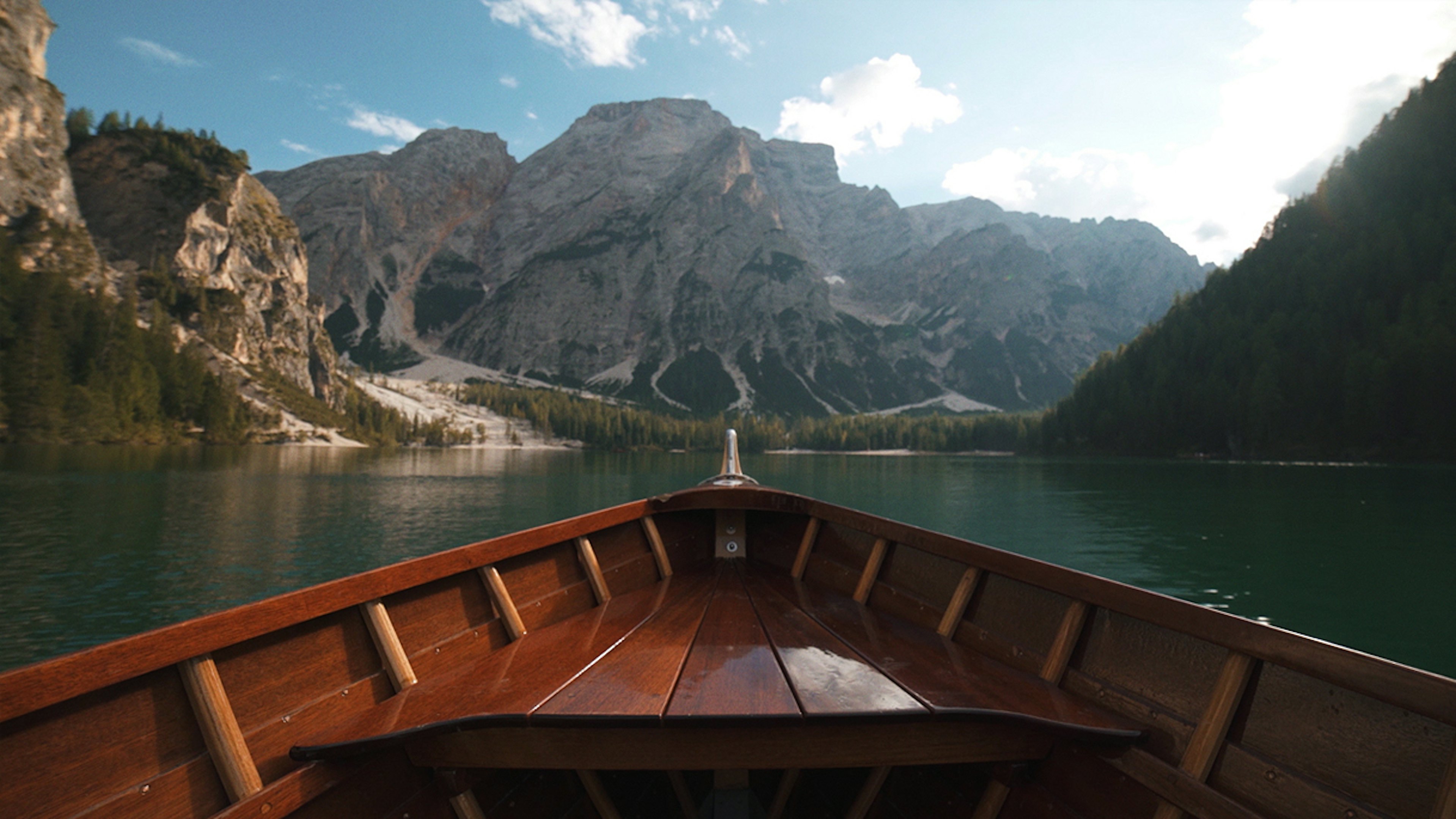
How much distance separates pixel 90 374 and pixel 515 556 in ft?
507

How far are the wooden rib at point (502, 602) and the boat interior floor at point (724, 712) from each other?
20.0 inches

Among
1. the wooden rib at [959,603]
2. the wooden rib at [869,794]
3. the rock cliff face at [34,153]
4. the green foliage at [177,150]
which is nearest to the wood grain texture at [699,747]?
the wooden rib at [869,794]

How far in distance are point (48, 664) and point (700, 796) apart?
452 centimetres

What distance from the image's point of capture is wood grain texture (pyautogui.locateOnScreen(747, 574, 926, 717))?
4.20 meters

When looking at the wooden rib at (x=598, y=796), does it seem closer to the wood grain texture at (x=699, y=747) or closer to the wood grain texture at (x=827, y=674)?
the wood grain texture at (x=699, y=747)

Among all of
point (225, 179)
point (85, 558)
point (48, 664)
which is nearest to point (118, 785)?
point (48, 664)

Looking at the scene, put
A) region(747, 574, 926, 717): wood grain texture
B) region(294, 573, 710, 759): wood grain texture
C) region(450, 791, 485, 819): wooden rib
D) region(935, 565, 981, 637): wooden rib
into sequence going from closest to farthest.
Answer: region(294, 573, 710, 759): wood grain texture, region(747, 574, 926, 717): wood grain texture, region(450, 791, 485, 819): wooden rib, region(935, 565, 981, 637): wooden rib

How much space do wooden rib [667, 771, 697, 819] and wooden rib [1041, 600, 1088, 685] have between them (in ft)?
10.0

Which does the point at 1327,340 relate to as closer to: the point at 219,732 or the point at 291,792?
the point at 291,792

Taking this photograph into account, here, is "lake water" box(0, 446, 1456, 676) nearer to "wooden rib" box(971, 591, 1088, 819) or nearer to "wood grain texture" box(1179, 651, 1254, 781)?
"wooden rib" box(971, 591, 1088, 819)

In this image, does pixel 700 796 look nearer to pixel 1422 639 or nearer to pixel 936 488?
pixel 1422 639

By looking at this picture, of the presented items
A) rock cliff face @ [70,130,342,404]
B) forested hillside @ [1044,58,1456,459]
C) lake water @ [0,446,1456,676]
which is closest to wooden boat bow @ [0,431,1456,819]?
lake water @ [0,446,1456,676]

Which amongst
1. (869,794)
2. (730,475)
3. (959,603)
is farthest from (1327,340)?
(869,794)

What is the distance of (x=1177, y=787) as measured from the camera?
3945 millimetres
